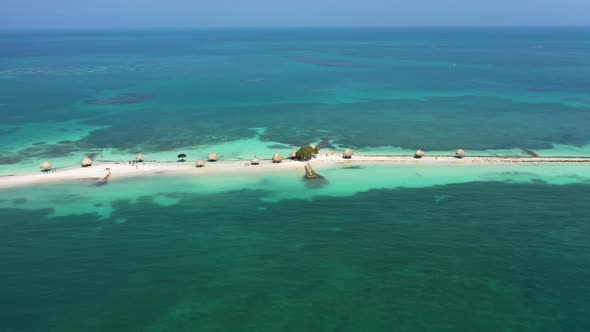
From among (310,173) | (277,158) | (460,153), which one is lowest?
(310,173)

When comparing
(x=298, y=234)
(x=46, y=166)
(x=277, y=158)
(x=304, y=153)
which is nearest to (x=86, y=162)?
(x=46, y=166)

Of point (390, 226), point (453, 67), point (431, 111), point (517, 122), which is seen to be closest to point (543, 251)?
point (390, 226)

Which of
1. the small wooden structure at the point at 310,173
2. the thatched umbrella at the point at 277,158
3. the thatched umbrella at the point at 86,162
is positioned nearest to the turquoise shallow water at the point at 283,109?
the thatched umbrella at the point at 86,162

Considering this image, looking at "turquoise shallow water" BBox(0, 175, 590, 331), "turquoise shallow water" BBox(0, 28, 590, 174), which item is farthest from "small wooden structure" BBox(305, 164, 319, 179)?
"turquoise shallow water" BBox(0, 28, 590, 174)

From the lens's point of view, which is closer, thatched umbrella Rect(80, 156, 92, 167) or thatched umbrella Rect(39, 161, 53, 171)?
thatched umbrella Rect(39, 161, 53, 171)

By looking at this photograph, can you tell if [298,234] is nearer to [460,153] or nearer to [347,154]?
[347,154]

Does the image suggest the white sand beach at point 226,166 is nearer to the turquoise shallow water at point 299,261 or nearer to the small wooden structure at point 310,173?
the small wooden structure at point 310,173

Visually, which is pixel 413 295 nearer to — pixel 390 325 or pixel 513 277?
pixel 390 325

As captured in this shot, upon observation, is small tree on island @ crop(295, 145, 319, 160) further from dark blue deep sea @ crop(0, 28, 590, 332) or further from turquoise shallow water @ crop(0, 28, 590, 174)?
turquoise shallow water @ crop(0, 28, 590, 174)
